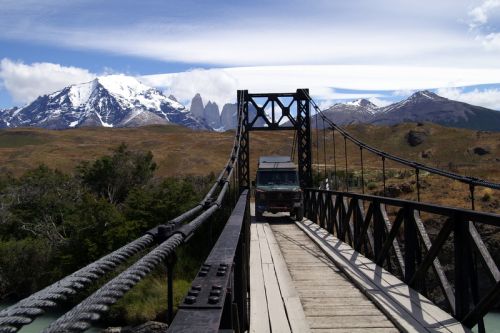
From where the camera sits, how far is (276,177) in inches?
575

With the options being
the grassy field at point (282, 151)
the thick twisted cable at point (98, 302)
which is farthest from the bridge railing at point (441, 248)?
the grassy field at point (282, 151)

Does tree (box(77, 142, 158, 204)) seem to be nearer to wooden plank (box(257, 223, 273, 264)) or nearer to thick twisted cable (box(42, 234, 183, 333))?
wooden plank (box(257, 223, 273, 264))

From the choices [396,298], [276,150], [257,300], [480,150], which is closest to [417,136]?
[480,150]

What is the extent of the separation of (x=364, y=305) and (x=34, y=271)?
755 inches

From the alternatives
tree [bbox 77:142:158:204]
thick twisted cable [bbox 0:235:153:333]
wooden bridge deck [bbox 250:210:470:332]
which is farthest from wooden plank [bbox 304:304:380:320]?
tree [bbox 77:142:158:204]

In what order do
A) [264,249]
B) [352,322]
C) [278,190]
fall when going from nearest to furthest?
[352,322]
[264,249]
[278,190]

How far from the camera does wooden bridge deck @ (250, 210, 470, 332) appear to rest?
371 centimetres

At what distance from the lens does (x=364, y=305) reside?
4.33 meters

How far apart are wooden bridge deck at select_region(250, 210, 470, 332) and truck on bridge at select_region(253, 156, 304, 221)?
6281mm

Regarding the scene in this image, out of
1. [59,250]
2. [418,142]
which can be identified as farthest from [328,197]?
[418,142]

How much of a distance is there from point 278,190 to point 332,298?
9.09m

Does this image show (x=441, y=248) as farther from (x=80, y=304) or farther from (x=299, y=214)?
(x=299, y=214)

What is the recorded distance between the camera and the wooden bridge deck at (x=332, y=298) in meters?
3.71

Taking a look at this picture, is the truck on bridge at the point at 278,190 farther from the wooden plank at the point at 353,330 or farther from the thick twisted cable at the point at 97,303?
the thick twisted cable at the point at 97,303
